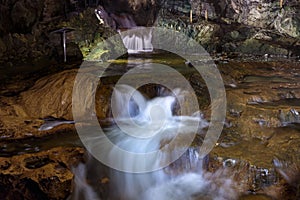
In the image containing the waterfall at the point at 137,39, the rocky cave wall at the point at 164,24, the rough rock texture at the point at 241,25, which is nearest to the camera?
the rocky cave wall at the point at 164,24

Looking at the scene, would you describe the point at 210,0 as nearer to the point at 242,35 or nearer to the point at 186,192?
the point at 242,35

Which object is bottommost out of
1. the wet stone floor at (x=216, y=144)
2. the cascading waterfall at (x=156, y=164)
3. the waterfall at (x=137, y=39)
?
the cascading waterfall at (x=156, y=164)

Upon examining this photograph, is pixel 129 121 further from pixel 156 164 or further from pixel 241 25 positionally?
pixel 241 25

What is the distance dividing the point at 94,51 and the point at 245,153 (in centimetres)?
715

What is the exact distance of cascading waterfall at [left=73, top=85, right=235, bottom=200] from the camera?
434 cm

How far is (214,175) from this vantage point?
14.4ft

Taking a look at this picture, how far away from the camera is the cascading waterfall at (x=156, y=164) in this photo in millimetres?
4336

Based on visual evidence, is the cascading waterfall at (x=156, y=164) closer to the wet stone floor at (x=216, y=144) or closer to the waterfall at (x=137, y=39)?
the wet stone floor at (x=216, y=144)

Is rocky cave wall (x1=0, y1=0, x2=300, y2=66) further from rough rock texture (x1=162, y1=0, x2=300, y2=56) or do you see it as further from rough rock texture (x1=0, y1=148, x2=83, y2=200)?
rough rock texture (x1=0, y1=148, x2=83, y2=200)

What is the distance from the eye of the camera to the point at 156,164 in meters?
4.71

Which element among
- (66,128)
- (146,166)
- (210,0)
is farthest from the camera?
(210,0)

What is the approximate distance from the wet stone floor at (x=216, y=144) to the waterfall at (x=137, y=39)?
18.7ft

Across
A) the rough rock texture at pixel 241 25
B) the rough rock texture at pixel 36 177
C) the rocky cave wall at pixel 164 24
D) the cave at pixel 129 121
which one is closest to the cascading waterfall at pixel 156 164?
the cave at pixel 129 121

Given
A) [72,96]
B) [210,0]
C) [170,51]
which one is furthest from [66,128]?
[210,0]
